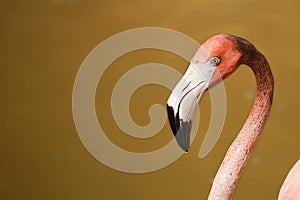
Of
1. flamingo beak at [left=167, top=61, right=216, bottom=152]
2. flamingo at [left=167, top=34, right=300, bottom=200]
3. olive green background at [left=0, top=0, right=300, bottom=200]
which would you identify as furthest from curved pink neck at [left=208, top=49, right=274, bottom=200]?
olive green background at [left=0, top=0, right=300, bottom=200]

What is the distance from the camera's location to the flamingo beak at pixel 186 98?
65.0 inches

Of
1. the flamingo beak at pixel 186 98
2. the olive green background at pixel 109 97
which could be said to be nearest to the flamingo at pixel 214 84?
the flamingo beak at pixel 186 98

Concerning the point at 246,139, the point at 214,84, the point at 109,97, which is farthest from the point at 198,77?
the point at 109,97

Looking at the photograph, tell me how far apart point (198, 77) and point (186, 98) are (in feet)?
0.24

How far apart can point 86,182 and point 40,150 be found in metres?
0.20

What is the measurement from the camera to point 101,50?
2.24m

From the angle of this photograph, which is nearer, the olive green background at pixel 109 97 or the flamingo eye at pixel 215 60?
the flamingo eye at pixel 215 60

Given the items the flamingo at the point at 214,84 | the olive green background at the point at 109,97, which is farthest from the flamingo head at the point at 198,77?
the olive green background at the point at 109,97

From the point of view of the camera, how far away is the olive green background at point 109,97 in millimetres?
2180

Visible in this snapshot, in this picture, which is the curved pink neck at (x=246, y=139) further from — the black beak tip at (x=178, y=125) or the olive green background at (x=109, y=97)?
the olive green background at (x=109, y=97)

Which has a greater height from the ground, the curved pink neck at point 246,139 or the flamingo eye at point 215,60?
the flamingo eye at point 215,60

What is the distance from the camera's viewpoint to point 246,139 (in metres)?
1.76

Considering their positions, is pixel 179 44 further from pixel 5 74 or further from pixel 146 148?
pixel 5 74

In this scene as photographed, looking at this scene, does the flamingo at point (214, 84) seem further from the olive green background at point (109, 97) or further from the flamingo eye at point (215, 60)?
the olive green background at point (109, 97)
